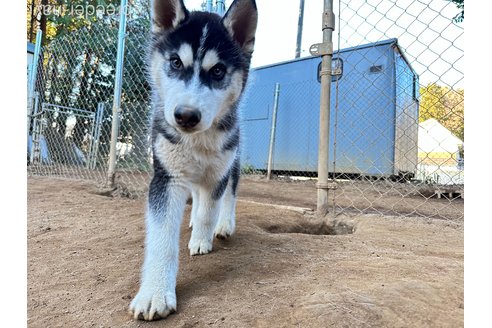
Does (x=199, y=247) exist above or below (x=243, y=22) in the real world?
below

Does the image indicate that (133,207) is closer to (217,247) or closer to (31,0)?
(217,247)

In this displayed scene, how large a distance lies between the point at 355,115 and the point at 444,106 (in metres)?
2.52

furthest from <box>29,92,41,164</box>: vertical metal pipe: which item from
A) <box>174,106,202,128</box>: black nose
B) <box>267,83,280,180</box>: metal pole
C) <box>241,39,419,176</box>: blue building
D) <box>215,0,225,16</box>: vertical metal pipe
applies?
<box>174,106,202,128</box>: black nose

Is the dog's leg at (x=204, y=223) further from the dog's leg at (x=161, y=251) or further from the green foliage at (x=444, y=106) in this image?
the green foliage at (x=444, y=106)

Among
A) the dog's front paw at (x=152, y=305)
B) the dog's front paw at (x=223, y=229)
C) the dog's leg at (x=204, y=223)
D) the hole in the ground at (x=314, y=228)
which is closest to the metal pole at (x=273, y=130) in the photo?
the hole in the ground at (x=314, y=228)

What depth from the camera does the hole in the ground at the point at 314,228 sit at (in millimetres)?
3248

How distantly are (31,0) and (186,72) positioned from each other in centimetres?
1225

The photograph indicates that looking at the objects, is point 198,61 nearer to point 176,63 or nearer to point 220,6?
point 176,63

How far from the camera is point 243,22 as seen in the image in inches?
88.7

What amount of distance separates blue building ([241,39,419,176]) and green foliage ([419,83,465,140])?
404mm

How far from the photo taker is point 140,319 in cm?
150

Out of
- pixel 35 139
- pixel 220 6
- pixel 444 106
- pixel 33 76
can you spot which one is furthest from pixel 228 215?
pixel 33 76

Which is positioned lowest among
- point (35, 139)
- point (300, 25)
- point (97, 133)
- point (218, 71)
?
point (35, 139)

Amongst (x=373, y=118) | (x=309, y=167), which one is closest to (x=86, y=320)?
(x=373, y=118)
